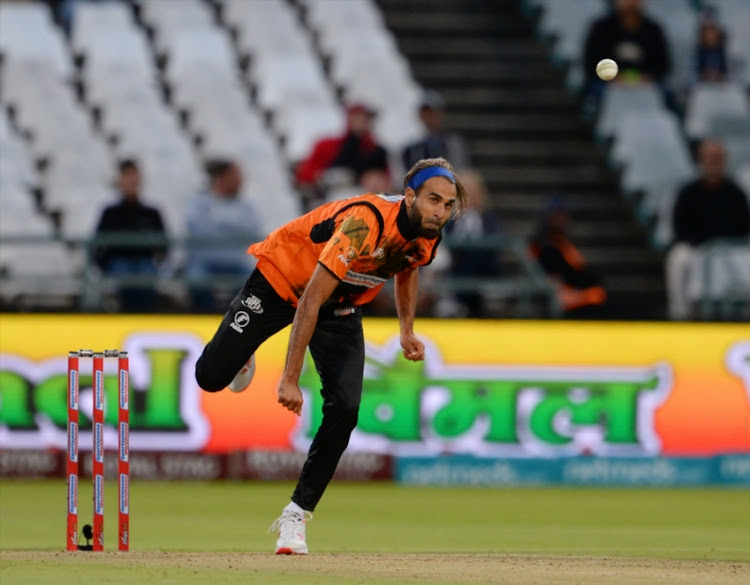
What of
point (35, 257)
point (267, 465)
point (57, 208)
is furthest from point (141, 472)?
point (57, 208)

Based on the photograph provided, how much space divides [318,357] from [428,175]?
1186 mm

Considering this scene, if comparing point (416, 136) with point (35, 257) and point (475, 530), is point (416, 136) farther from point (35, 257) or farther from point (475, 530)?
point (475, 530)

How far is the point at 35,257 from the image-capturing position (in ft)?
45.3

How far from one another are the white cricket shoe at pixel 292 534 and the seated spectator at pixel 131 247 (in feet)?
18.0

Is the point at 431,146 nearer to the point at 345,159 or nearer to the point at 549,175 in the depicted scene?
the point at 345,159

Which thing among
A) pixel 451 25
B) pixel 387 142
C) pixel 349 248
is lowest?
pixel 349 248

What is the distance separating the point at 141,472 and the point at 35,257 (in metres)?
2.08

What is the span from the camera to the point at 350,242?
7.75 m

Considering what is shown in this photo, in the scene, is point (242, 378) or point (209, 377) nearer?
point (209, 377)

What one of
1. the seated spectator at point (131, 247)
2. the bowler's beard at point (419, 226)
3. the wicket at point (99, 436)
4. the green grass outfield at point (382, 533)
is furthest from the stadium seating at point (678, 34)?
the wicket at point (99, 436)

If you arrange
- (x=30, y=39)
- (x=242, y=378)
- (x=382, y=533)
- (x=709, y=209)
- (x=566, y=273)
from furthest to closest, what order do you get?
(x=30, y=39)
(x=709, y=209)
(x=566, y=273)
(x=382, y=533)
(x=242, y=378)

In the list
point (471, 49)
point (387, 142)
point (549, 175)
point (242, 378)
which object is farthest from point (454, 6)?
point (242, 378)

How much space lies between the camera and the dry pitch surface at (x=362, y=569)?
23.6 feet

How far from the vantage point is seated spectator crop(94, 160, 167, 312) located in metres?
13.5
